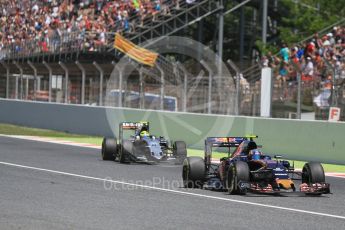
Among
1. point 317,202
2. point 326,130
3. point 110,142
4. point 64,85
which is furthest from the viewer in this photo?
point 64,85

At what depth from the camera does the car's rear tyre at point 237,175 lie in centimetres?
1114

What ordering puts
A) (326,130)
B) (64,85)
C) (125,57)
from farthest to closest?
(125,57) < (64,85) < (326,130)

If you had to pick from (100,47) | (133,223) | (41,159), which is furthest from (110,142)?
A: (100,47)

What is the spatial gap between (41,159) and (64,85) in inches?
447

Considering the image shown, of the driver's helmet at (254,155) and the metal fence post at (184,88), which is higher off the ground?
the metal fence post at (184,88)

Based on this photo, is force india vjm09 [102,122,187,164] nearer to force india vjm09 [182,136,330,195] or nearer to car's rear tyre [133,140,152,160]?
car's rear tyre [133,140,152,160]

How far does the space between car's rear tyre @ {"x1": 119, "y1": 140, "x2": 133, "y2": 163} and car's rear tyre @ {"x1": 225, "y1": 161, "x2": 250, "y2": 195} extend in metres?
5.23

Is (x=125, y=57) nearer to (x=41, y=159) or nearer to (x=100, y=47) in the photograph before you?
(x=100, y=47)

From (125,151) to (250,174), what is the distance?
5.62 metres

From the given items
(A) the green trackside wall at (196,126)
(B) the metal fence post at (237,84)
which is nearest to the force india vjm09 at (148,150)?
(A) the green trackside wall at (196,126)

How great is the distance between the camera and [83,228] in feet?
26.5

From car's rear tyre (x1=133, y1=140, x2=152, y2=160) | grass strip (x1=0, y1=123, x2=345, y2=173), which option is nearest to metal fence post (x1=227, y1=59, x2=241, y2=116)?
grass strip (x1=0, y1=123, x2=345, y2=173)

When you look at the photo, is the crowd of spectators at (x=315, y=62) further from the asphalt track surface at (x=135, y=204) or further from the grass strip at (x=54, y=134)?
the asphalt track surface at (x=135, y=204)

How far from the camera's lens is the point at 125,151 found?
16656mm
